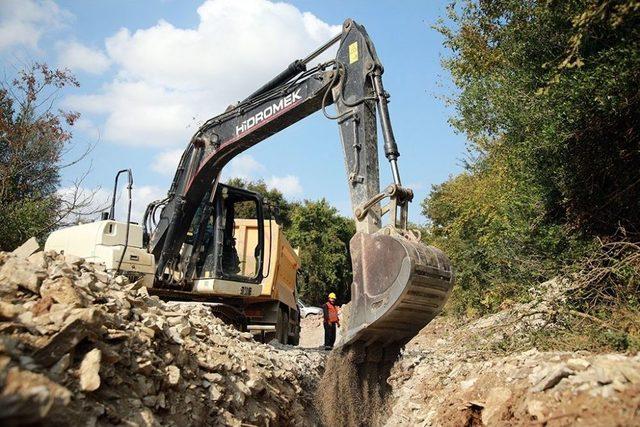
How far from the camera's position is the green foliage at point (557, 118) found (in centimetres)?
689

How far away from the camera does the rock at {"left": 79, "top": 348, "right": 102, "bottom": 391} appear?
375 centimetres

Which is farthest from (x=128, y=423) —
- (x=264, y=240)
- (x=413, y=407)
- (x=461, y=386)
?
(x=264, y=240)

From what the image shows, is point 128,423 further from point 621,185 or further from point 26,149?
point 26,149

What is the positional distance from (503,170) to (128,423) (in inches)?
491

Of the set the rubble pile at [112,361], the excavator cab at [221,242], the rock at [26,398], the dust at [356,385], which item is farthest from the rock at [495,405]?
the excavator cab at [221,242]

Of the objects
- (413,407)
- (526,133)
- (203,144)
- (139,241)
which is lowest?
(413,407)

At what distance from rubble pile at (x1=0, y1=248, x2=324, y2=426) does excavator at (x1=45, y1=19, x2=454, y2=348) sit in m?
1.20

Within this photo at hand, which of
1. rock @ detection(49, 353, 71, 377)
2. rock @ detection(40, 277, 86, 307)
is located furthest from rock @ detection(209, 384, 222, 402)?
rock @ detection(49, 353, 71, 377)

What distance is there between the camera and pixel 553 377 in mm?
4348

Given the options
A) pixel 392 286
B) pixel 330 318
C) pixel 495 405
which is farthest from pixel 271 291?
pixel 495 405

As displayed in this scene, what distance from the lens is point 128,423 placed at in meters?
3.86

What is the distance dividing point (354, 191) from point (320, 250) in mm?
27656

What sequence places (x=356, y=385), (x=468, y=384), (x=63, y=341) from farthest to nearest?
1. (x=356, y=385)
2. (x=468, y=384)
3. (x=63, y=341)

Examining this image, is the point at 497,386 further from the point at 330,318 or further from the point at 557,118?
the point at 330,318
